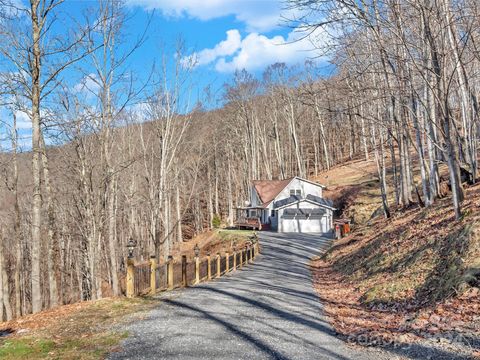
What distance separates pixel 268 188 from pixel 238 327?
133ft

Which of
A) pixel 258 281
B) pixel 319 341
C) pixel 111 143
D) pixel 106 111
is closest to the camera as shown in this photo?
pixel 319 341

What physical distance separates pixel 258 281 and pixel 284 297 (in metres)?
3.45

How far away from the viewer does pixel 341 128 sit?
65.0 m

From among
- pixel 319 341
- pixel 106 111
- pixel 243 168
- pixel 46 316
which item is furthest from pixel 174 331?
pixel 243 168

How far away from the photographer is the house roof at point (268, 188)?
46.4 metres

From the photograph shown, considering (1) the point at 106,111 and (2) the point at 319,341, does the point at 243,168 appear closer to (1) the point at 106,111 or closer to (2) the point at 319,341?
(1) the point at 106,111

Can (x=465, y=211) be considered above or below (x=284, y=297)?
above

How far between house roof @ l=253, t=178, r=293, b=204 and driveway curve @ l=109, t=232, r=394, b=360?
3256cm

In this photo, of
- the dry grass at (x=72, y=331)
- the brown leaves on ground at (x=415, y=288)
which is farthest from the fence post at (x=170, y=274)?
the brown leaves on ground at (x=415, y=288)

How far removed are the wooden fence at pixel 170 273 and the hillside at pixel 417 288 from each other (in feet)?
13.1

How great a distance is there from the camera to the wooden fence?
11156 mm

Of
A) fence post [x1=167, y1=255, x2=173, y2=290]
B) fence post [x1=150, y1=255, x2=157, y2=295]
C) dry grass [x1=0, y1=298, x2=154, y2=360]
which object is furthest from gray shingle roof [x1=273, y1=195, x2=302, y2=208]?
dry grass [x1=0, y1=298, x2=154, y2=360]

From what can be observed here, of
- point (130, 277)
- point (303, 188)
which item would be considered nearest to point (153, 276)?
point (130, 277)

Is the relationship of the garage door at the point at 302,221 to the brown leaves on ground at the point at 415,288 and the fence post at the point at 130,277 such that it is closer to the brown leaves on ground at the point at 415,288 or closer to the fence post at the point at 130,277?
the brown leaves on ground at the point at 415,288
